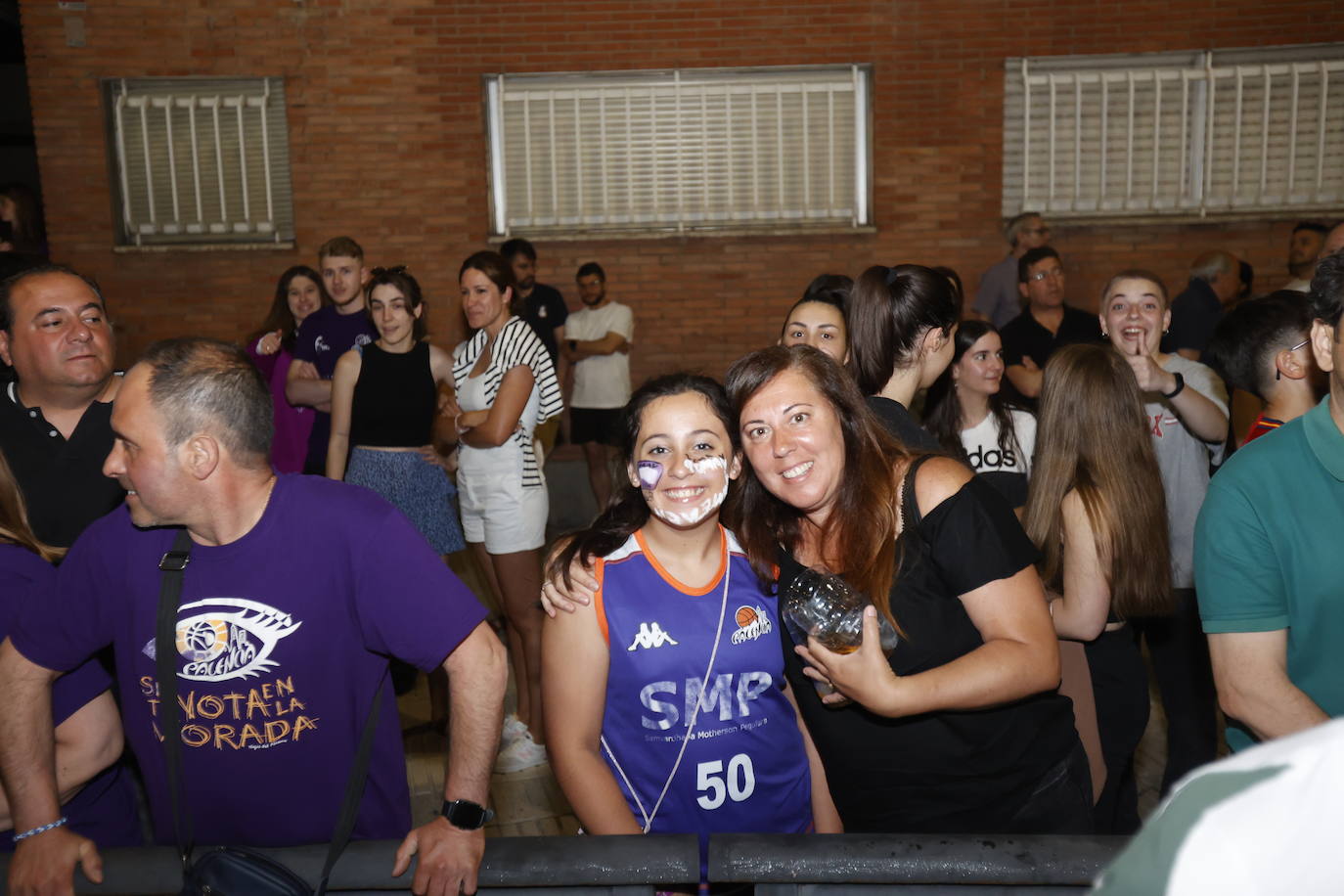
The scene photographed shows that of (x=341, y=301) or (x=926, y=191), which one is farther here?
(x=926, y=191)

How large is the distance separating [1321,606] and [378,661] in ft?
5.87

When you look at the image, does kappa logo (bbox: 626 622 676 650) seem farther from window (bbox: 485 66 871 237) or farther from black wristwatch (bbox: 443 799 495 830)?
window (bbox: 485 66 871 237)

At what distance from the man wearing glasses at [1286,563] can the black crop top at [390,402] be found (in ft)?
12.3

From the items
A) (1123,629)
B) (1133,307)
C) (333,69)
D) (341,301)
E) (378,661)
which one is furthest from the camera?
(333,69)

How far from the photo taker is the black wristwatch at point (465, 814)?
1.91 m

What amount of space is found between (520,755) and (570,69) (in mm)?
6629

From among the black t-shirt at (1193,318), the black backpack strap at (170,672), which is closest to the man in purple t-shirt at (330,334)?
the black backpack strap at (170,672)

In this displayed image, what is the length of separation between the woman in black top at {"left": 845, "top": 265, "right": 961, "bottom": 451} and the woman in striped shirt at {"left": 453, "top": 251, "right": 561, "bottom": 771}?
184 centimetres

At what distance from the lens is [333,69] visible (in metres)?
9.29

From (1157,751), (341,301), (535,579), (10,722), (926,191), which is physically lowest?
(1157,751)

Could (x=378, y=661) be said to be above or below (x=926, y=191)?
below

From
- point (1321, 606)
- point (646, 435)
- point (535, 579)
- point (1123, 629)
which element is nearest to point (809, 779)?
point (646, 435)

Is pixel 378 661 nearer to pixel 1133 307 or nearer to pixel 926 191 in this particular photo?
pixel 1133 307

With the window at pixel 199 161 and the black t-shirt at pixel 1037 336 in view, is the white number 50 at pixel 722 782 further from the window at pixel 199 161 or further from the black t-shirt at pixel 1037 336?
the window at pixel 199 161
